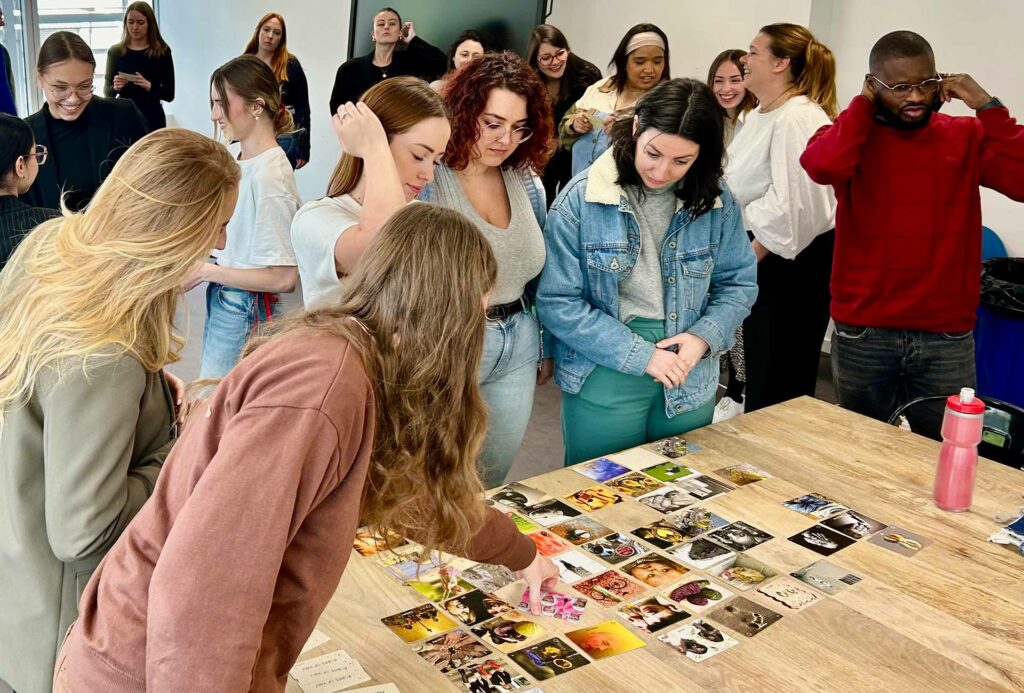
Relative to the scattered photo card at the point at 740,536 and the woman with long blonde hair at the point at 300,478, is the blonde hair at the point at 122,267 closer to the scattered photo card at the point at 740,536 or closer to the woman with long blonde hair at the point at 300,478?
the woman with long blonde hair at the point at 300,478

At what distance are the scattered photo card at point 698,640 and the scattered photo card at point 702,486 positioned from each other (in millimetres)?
445

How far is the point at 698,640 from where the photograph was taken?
4.67 ft

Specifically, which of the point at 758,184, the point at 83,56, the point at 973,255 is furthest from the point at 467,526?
the point at 83,56

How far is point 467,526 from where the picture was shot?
1.28 metres

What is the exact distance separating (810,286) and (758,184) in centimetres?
42

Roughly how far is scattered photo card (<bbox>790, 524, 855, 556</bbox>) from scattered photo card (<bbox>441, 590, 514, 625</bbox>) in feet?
1.91

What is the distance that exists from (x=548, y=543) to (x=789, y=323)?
2.13 metres

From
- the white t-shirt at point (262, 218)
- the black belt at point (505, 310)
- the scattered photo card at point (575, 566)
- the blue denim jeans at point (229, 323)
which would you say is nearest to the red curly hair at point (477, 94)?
the black belt at point (505, 310)

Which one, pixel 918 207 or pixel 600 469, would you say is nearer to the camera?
pixel 600 469

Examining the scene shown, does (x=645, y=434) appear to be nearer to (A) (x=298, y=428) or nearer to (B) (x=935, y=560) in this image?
(B) (x=935, y=560)

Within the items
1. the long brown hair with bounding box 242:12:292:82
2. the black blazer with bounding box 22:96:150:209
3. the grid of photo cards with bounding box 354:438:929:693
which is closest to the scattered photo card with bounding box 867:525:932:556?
the grid of photo cards with bounding box 354:438:929:693

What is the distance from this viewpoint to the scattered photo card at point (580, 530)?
1.71 m

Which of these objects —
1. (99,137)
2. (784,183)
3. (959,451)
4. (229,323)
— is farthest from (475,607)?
(99,137)

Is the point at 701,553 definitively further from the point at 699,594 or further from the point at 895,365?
the point at 895,365
